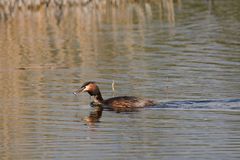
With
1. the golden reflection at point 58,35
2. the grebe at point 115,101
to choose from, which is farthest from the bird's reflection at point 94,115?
the grebe at point 115,101

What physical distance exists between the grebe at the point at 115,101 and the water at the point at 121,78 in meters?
0.18

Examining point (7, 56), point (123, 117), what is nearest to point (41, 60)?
point (7, 56)

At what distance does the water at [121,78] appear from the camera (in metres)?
11.2

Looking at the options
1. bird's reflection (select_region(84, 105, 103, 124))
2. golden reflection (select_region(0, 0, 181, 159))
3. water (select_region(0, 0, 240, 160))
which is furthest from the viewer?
golden reflection (select_region(0, 0, 181, 159))

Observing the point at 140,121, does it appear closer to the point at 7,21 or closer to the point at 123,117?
the point at 123,117

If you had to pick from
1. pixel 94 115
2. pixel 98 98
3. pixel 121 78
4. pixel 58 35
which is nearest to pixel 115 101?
pixel 98 98

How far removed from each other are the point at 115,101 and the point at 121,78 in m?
2.51

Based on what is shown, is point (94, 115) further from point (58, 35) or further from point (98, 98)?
point (58, 35)

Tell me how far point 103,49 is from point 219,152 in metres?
10.5

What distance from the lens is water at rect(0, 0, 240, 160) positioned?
11.2m

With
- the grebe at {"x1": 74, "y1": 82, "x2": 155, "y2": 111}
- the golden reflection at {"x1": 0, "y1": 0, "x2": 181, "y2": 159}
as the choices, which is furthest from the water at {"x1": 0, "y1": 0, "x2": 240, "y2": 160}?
the grebe at {"x1": 74, "y1": 82, "x2": 155, "y2": 111}

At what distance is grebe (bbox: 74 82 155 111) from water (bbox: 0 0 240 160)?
0.59 feet

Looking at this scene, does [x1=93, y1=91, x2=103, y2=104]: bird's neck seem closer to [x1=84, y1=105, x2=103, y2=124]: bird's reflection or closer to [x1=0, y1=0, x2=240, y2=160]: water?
[x1=84, y1=105, x2=103, y2=124]: bird's reflection

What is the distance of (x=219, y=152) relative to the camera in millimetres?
10539
